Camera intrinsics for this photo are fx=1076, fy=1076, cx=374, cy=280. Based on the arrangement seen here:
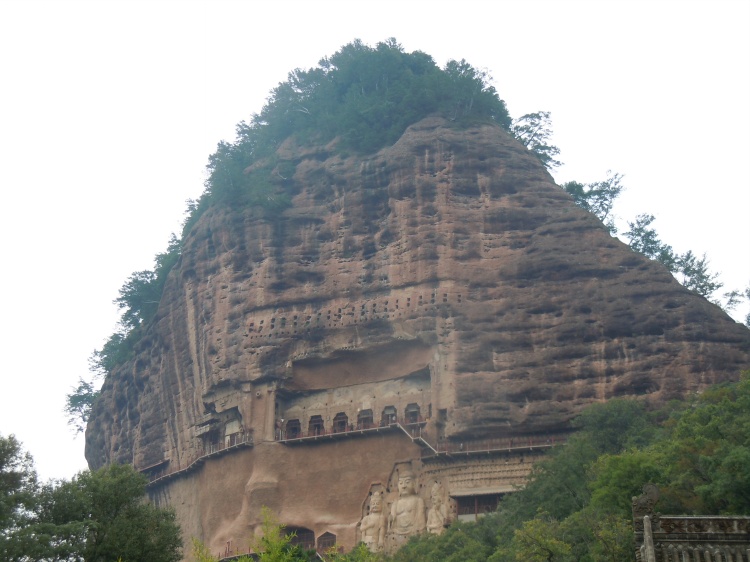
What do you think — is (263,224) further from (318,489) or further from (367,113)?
(318,489)

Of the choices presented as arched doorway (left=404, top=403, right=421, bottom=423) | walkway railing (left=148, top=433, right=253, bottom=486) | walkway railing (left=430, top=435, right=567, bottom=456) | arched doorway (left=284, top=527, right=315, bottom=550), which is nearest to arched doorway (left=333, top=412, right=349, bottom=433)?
arched doorway (left=404, top=403, right=421, bottom=423)

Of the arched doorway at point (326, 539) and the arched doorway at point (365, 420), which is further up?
the arched doorway at point (365, 420)

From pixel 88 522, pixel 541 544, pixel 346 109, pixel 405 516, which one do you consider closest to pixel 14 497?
pixel 88 522

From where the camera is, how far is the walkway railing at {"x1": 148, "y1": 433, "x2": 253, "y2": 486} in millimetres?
39656

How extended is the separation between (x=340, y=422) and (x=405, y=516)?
17.7ft

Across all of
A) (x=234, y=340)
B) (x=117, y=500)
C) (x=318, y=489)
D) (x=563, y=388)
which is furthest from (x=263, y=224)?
(x=117, y=500)

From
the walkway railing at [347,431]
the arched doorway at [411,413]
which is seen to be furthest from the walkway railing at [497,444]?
the arched doorway at [411,413]

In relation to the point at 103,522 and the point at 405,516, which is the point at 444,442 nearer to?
the point at 405,516

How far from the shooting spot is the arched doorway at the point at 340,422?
39625 mm

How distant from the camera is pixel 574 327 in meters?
36.1

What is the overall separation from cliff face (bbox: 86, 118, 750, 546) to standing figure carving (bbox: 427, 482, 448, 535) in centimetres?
32

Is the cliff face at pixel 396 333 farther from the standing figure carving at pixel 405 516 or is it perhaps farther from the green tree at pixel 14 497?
the green tree at pixel 14 497

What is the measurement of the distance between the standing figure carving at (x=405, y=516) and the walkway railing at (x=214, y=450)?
250 inches

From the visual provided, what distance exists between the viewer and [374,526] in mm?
36250
